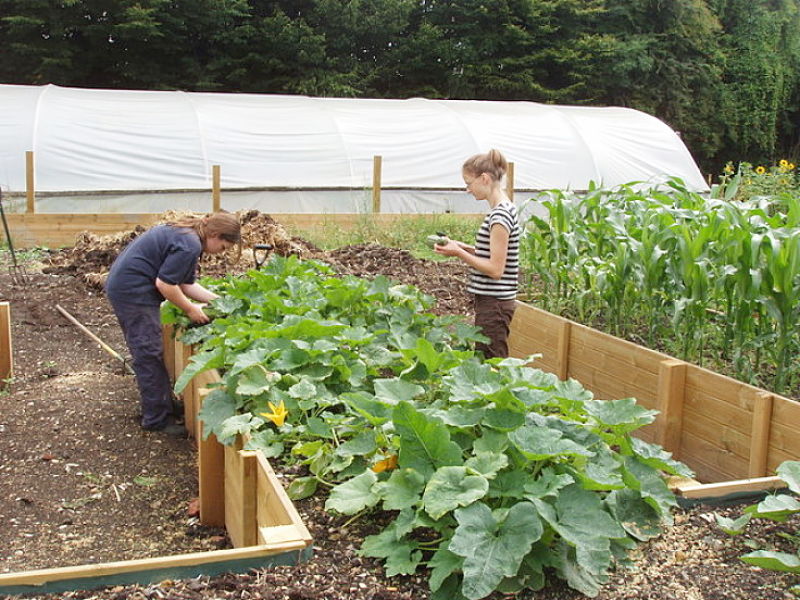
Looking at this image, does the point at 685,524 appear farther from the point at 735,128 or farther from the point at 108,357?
the point at 735,128

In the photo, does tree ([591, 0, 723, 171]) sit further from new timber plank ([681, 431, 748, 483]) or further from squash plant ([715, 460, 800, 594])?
squash plant ([715, 460, 800, 594])

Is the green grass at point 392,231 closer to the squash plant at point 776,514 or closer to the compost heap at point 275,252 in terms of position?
the compost heap at point 275,252

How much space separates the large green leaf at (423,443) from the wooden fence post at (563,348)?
3042 mm

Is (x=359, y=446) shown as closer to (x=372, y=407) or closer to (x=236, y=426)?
(x=372, y=407)

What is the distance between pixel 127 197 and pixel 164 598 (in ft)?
40.7

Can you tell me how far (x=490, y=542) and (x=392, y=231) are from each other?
9.33m

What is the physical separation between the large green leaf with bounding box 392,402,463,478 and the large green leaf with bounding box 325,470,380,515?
144 mm

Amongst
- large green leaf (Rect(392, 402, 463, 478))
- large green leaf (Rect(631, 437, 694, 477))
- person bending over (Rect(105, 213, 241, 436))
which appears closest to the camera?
large green leaf (Rect(392, 402, 463, 478))

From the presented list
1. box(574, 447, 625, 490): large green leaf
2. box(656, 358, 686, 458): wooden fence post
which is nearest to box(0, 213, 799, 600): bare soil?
box(574, 447, 625, 490): large green leaf

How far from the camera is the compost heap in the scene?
862 centimetres

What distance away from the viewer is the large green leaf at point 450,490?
6.74 feet

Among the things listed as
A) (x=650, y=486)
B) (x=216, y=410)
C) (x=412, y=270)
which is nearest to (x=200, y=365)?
(x=216, y=410)

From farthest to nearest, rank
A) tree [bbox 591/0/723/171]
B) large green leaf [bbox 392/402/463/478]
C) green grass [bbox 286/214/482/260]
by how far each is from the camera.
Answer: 1. tree [bbox 591/0/723/171]
2. green grass [bbox 286/214/482/260]
3. large green leaf [bbox 392/402/463/478]

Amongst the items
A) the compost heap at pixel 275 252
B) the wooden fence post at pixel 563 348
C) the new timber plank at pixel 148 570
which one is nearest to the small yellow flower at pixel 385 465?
the new timber plank at pixel 148 570
